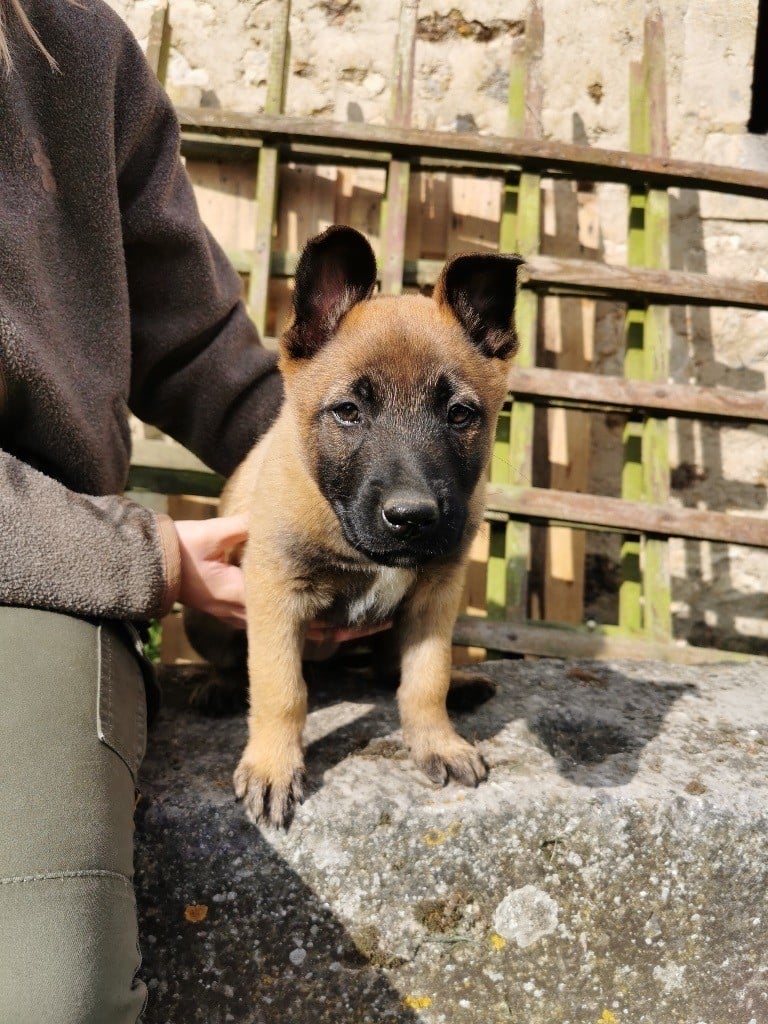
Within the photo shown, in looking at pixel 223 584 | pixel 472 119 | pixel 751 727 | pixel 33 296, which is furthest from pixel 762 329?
pixel 33 296

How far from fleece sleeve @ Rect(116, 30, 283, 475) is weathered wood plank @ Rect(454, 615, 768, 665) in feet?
4.88

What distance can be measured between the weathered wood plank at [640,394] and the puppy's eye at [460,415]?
1723 mm

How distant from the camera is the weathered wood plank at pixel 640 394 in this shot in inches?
156

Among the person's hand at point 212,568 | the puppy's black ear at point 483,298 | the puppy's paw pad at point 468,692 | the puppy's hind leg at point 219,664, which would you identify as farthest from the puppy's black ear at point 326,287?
the puppy's paw pad at point 468,692

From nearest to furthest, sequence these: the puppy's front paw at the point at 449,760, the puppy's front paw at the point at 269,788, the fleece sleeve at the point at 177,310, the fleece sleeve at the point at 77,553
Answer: the fleece sleeve at the point at 77,553 → the puppy's front paw at the point at 269,788 → the puppy's front paw at the point at 449,760 → the fleece sleeve at the point at 177,310

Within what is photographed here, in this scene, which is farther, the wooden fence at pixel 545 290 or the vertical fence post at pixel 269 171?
the vertical fence post at pixel 269 171

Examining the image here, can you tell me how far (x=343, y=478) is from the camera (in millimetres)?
2193

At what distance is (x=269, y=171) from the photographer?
13.4ft

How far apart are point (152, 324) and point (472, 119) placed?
2.87 meters

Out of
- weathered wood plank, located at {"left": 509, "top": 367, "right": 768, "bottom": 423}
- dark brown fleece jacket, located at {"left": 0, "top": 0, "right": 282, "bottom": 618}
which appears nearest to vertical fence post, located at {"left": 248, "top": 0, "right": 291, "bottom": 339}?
dark brown fleece jacket, located at {"left": 0, "top": 0, "right": 282, "bottom": 618}

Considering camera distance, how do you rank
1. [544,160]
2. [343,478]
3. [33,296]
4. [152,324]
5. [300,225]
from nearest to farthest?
[33,296] < [343,478] < [152,324] < [544,160] < [300,225]

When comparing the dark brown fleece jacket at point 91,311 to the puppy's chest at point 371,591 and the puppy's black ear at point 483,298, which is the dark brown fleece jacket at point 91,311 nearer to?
the puppy's chest at point 371,591

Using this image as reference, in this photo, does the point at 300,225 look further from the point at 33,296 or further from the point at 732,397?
the point at 33,296

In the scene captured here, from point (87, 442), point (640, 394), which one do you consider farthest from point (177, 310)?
point (640, 394)
